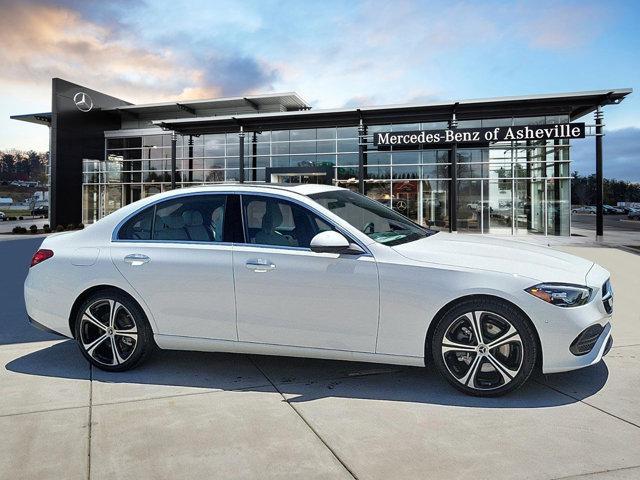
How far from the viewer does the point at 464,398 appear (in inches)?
159

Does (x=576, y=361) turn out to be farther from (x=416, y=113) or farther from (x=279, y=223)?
(x=416, y=113)

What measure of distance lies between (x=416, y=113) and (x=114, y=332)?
22933 mm

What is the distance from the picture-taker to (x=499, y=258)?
4090 millimetres

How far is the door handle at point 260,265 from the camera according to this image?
14.2 feet

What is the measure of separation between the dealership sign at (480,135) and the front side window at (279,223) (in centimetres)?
2152

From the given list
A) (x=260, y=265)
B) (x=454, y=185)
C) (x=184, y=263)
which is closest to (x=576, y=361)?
(x=260, y=265)

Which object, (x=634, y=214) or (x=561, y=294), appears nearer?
(x=561, y=294)

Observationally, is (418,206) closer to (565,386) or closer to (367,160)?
(367,160)

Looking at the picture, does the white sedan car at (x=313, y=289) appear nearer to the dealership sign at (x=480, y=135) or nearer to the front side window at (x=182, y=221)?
the front side window at (x=182, y=221)

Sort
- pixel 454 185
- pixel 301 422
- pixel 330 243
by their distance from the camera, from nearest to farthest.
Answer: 1. pixel 301 422
2. pixel 330 243
3. pixel 454 185

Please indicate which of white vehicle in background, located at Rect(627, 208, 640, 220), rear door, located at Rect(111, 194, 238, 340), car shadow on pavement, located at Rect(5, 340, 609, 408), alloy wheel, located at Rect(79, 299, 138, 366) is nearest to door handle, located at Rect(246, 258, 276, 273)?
rear door, located at Rect(111, 194, 238, 340)

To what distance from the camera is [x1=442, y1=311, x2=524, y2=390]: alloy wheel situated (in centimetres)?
392

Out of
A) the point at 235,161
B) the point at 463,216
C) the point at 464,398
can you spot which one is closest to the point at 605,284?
the point at 464,398

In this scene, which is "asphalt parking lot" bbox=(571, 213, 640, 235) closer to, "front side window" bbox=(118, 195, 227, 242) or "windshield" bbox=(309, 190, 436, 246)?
"windshield" bbox=(309, 190, 436, 246)
